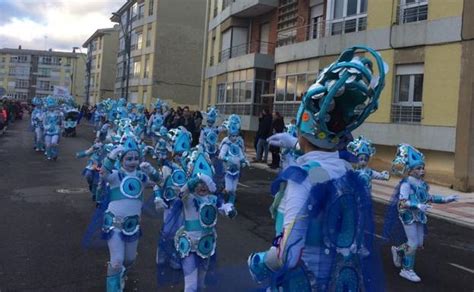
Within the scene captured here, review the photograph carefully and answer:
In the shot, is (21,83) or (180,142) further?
(21,83)

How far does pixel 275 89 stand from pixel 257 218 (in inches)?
714

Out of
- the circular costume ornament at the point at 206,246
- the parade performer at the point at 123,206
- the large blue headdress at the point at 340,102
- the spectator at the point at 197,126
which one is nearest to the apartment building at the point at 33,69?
the spectator at the point at 197,126

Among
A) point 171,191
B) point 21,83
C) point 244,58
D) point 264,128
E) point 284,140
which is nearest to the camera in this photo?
point 284,140

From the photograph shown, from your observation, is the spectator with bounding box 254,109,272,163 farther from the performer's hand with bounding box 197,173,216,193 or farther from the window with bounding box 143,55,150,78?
the window with bounding box 143,55,150,78

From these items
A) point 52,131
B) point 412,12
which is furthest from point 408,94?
point 52,131

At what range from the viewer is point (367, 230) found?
9.80ft

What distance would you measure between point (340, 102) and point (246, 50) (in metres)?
31.1

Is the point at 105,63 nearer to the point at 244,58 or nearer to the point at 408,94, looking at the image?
the point at 244,58

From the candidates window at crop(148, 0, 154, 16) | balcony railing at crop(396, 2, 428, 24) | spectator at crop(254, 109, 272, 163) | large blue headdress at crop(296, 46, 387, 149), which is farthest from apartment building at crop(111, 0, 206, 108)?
large blue headdress at crop(296, 46, 387, 149)

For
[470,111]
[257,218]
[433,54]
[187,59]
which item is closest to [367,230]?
[257,218]

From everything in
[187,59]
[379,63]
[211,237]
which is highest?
[187,59]

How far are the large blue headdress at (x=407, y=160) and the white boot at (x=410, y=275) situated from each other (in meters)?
1.29

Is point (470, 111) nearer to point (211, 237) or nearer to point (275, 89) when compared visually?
point (275, 89)

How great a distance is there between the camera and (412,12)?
774 inches
